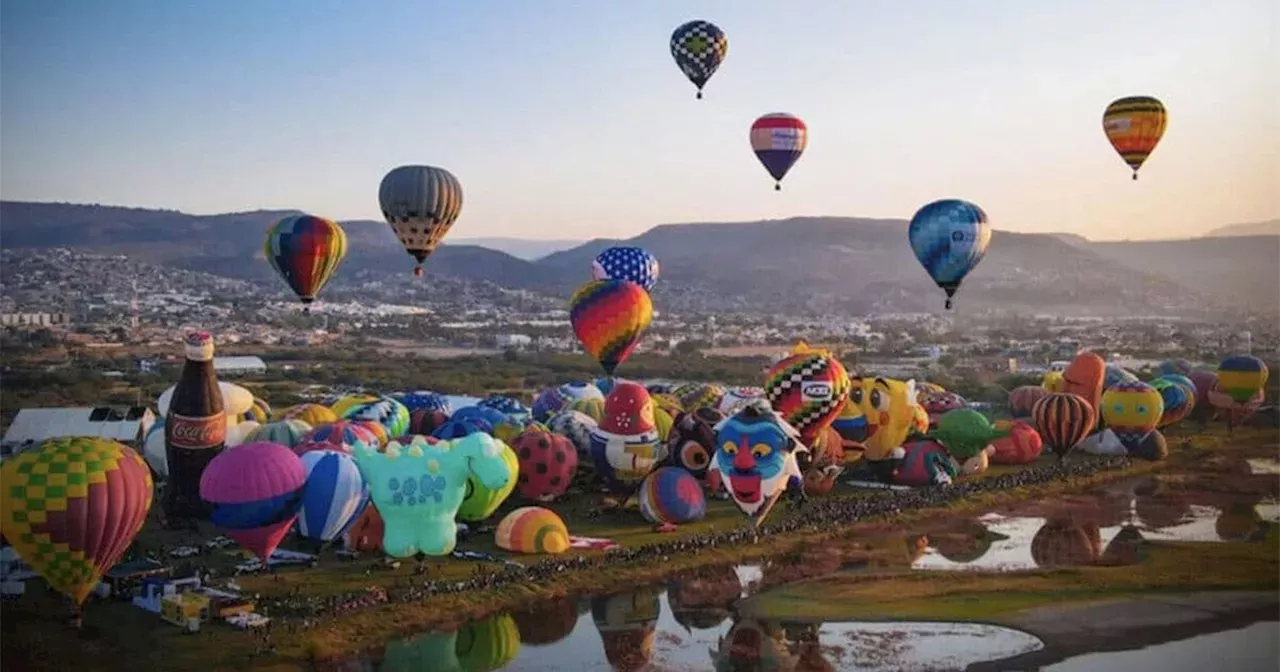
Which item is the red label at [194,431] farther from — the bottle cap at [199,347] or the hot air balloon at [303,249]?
the hot air balloon at [303,249]

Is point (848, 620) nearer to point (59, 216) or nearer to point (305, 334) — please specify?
point (305, 334)

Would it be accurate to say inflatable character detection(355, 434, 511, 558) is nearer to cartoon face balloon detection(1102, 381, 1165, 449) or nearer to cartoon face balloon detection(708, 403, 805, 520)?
cartoon face balloon detection(708, 403, 805, 520)

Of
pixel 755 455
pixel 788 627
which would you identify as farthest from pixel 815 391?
pixel 788 627

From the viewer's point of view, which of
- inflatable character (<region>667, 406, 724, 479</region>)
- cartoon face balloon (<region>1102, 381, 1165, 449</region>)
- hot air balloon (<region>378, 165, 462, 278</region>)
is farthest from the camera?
cartoon face balloon (<region>1102, 381, 1165, 449</region>)

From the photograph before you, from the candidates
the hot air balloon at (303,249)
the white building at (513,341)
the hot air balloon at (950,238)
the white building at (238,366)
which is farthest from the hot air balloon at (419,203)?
the white building at (513,341)

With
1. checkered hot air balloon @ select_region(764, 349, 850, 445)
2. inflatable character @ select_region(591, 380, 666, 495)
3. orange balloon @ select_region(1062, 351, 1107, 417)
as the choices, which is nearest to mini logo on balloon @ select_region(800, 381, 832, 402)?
checkered hot air balloon @ select_region(764, 349, 850, 445)

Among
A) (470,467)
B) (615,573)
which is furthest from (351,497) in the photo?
(615,573)
